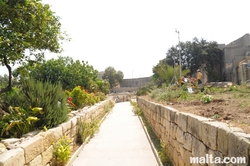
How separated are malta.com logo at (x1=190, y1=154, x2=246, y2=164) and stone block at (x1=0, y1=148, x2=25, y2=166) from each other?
251 centimetres

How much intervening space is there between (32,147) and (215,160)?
110 inches

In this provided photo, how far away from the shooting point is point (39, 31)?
24.3ft

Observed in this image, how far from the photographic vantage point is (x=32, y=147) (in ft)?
11.8

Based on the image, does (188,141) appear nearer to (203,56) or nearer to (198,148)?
(198,148)

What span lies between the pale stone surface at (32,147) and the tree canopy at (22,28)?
10.9 ft

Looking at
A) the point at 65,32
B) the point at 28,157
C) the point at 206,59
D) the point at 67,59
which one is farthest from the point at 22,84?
the point at 206,59

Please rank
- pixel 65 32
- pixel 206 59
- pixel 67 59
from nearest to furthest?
pixel 65 32 → pixel 67 59 → pixel 206 59

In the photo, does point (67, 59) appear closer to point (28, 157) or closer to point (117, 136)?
point (117, 136)

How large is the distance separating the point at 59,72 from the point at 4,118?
1318 cm

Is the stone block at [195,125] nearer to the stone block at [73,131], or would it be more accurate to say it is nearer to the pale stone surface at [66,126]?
the pale stone surface at [66,126]

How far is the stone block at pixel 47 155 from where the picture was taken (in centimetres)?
404

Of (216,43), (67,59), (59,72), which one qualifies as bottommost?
(59,72)

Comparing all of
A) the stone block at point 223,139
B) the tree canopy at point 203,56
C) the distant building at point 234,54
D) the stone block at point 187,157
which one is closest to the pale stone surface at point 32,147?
the stone block at point 187,157

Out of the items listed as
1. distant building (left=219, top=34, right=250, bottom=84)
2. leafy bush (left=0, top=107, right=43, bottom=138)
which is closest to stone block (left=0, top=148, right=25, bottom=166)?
leafy bush (left=0, top=107, right=43, bottom=138)
